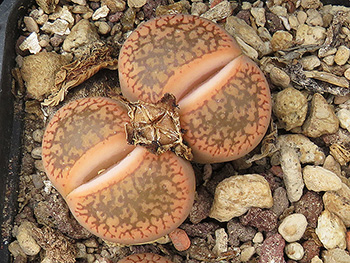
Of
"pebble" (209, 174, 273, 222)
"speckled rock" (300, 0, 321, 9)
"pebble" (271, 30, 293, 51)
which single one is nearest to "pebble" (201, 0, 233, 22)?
"pebble" (271, 30, 293, 51)

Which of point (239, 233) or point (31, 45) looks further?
point (31, 45)

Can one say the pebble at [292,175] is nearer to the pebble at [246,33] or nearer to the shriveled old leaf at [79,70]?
the pebble at [246,33]

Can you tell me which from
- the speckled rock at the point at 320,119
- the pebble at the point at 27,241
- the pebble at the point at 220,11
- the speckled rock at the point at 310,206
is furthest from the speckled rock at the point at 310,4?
the pebble at the point at 27,241

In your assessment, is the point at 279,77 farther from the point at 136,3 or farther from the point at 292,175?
the point at 136,3

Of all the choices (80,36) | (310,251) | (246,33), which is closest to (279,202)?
(310,251)

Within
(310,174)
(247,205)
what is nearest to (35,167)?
(247,205)

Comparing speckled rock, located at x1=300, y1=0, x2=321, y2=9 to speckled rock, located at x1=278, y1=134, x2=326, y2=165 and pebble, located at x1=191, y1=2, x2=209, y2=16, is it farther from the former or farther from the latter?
speckled rock, located at x1=278, y1=134, x2=326, y2=165
